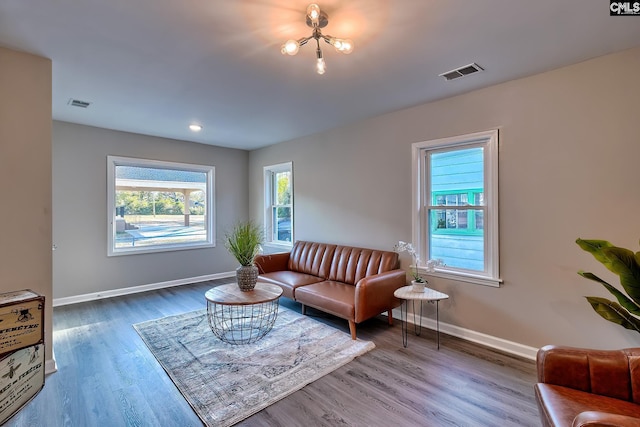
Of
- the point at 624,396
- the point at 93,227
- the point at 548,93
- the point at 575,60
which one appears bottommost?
the point at 624,396

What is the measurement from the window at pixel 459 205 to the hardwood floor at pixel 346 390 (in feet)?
2.75

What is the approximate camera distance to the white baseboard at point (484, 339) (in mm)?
2747

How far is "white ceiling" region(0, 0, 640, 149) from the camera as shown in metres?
1.82

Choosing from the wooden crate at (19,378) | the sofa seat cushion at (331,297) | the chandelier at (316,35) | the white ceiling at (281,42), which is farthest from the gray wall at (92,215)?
the chandelier at (316,35)

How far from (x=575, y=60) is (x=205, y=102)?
3.51m

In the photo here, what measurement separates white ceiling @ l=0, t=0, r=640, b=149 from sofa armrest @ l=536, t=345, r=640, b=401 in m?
1.98

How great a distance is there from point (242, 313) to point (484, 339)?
9.07 feet

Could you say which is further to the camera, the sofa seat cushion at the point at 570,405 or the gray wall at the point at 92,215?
the gray wall at the point at 92,215

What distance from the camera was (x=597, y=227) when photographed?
2.42 m

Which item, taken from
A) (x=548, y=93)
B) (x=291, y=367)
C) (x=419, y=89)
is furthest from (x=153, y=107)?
(x=548, y=93)

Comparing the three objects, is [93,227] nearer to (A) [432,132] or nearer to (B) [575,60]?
(A) [432,132]

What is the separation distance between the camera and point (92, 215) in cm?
443

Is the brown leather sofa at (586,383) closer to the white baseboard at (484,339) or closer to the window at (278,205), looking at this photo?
the white baseboard at (484,339)

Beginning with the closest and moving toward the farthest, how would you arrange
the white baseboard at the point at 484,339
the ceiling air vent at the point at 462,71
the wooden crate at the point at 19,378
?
the wooden crate at the point at 19,378 → the ceiling air vent at the point at 462,71 → the white baseboard at the point at 484,339
